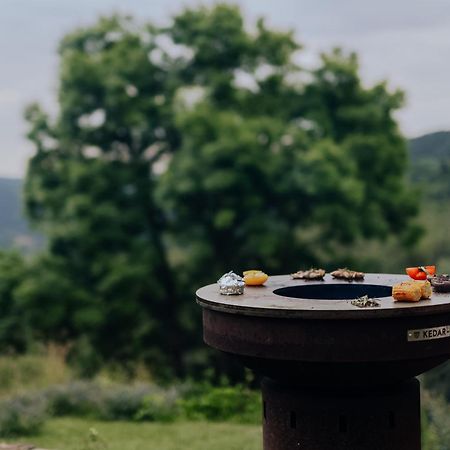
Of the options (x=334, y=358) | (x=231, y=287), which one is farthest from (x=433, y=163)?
(x=334, y=358)

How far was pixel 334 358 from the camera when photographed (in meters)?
2.88

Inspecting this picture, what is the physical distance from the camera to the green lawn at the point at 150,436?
6.09 m

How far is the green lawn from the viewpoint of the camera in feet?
20.0

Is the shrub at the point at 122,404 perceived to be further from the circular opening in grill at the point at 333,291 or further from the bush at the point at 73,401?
the circular opening in grill at the point at 333,291

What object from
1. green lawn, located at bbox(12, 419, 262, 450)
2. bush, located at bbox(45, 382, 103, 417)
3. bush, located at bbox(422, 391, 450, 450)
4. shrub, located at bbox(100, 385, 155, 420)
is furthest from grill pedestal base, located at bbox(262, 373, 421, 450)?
bush, located at bbox(45, 382, 103, 417)

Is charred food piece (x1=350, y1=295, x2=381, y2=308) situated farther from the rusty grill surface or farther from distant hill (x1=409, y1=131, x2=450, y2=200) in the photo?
distant hill (x1=409, y1=131, x2=450, y2=200)

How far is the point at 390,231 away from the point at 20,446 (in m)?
8.38

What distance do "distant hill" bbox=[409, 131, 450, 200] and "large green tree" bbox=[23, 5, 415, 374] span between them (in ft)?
19.8

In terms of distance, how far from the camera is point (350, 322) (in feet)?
9.41

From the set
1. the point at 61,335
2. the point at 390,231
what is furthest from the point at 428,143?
the point at 61,335

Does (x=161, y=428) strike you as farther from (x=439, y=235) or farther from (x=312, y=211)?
(x=439, y=235)

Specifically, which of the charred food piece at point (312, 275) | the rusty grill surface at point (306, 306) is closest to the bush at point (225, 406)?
the charred food piece at point (312, 275)

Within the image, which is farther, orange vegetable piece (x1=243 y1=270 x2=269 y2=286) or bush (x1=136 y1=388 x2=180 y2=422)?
bush (x1=136 y1=388 x2=180 y2=422)

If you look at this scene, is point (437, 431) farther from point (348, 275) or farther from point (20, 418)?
point (20, 418)
